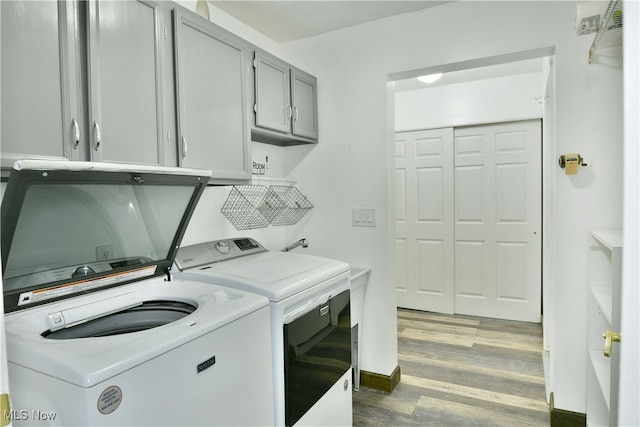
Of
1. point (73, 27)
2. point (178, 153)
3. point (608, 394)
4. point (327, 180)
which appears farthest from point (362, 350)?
point (73, 27)

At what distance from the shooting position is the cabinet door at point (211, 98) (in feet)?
5.62

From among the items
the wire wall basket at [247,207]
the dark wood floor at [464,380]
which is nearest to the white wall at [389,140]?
the dark wood floor at [464,380]

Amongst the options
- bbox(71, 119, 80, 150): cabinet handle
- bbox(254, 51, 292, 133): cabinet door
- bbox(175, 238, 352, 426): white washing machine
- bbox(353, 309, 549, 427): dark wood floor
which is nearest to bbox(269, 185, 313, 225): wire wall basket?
bbox(254, 51, 292, 133): cabinet door

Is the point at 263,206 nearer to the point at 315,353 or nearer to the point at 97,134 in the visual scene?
the point at 315,353

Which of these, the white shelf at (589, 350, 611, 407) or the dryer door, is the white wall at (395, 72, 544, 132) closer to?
the white shelf at (589, 350, 611, 407)

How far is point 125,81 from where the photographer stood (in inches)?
57.7

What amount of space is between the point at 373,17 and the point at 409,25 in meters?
0.25

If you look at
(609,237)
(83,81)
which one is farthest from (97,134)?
(609,237)

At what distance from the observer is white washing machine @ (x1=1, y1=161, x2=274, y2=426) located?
924 millimetres

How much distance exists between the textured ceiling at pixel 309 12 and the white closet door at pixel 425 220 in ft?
6.21

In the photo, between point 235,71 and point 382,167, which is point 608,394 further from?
point 235,71

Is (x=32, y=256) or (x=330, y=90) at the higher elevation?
(x=330, y=90)

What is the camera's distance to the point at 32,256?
116 cm

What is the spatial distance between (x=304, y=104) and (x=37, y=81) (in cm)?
167
